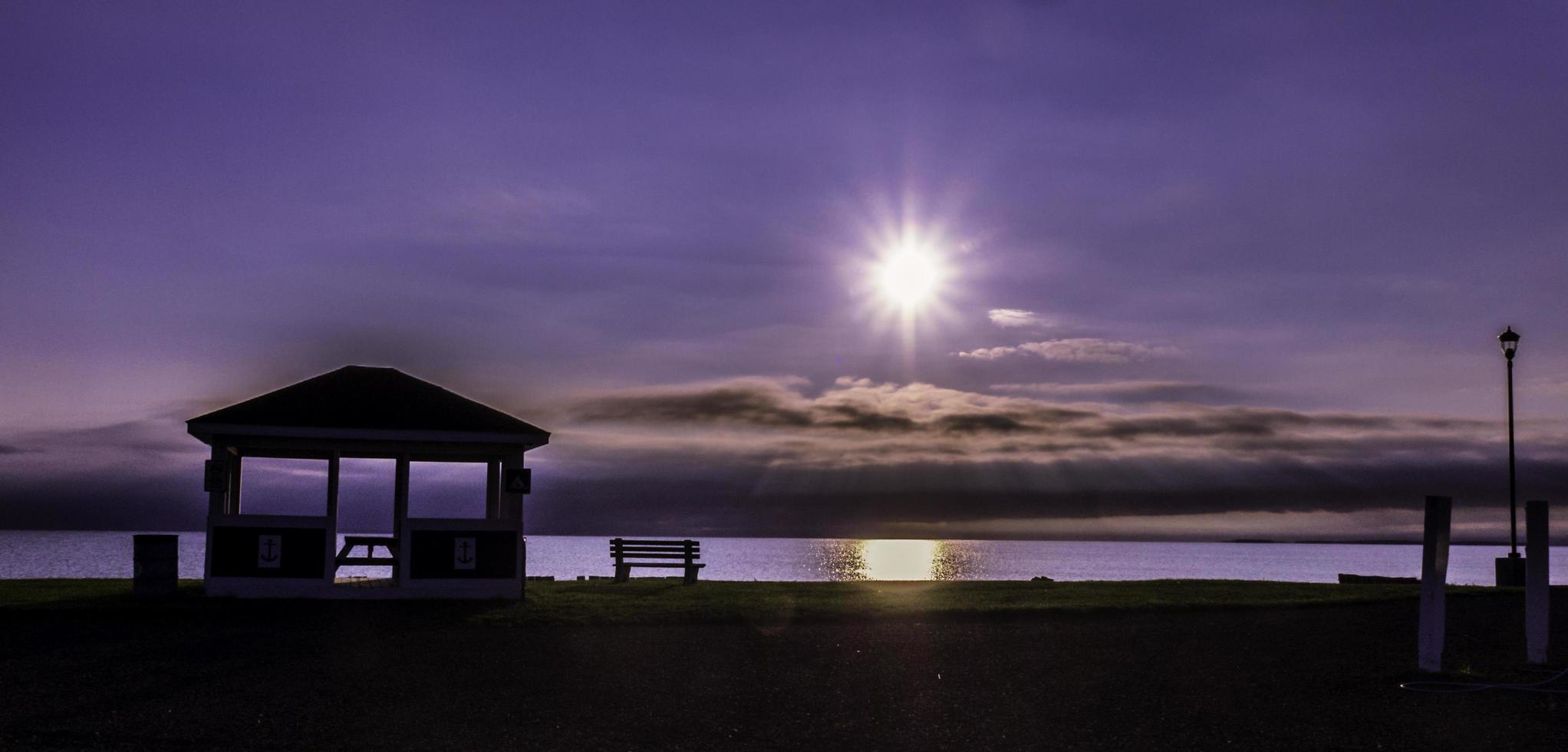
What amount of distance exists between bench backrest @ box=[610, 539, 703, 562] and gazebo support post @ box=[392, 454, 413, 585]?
6.02m

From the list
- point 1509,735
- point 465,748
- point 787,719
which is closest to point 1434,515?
point 1509,735

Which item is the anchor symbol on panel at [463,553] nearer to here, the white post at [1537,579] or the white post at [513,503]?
the white post at [513,503]

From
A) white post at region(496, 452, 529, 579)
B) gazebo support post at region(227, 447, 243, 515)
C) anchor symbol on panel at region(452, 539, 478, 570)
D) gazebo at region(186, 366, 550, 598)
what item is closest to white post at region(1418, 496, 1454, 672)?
gazebo at region(186, 366, 550, 598)

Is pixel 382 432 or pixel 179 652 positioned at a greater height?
pixel 382 432

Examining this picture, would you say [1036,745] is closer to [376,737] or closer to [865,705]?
[865,705]

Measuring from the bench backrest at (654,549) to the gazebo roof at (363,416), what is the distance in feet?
19.6

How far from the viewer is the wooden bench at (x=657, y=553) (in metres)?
27.3

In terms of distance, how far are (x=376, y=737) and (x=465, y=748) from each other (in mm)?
858

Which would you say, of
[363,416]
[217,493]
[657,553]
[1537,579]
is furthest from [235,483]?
[1537,579]

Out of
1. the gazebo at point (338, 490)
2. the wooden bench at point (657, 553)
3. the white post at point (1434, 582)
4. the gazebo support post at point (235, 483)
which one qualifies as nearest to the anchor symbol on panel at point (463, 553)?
the gazebo at point (338, 490)

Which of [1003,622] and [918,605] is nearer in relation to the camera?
[1003,622]

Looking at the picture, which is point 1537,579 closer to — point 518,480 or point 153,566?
point 518,480

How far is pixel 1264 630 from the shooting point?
16.6m

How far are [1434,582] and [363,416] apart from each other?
53.6 feet
